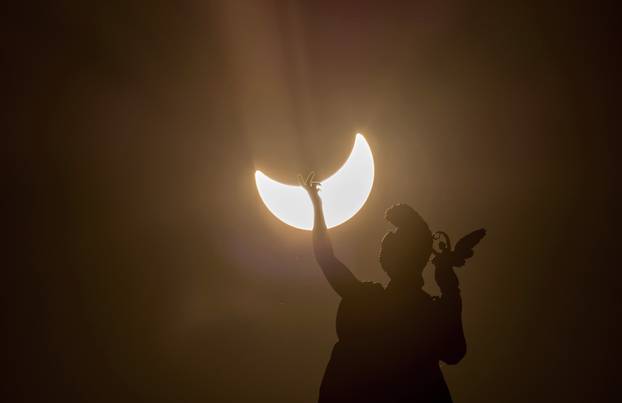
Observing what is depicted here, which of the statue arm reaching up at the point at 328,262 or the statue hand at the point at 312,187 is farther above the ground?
the statue hand at the point at 312,187

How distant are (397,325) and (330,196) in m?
0.73

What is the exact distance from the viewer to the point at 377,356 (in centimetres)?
221

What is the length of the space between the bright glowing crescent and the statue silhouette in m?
0.16

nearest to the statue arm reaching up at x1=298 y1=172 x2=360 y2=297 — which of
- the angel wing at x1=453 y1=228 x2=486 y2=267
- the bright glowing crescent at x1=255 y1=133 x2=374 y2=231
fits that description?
the bright glowing crescent at x1=255 y1=133 x2=374 y2=231

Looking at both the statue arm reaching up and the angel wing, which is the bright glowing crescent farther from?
the angel wing

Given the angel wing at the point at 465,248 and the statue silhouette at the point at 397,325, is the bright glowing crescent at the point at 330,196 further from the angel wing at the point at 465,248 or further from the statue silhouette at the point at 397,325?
the angel wing at the point at 465,248

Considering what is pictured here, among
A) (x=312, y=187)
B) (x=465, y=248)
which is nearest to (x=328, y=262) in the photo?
(x=312, y=187)

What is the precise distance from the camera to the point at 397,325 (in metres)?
2.26

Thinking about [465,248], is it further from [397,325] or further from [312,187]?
[312,187]

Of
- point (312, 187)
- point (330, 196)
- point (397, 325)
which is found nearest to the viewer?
point (397, 325)

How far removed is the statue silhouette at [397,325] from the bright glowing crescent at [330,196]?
0.16m

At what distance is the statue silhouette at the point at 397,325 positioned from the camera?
2.17 m

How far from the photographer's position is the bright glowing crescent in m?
2.54

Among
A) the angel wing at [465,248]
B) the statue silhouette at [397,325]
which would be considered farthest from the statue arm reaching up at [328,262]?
the angel wing at [465,248]
